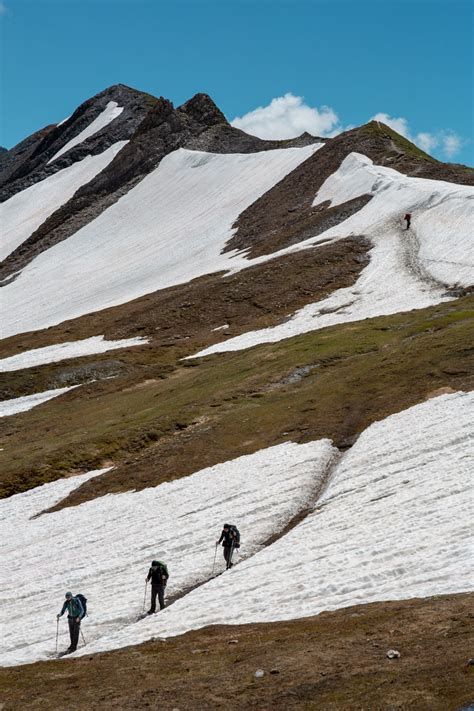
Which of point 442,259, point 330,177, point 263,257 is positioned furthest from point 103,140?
point 442,259

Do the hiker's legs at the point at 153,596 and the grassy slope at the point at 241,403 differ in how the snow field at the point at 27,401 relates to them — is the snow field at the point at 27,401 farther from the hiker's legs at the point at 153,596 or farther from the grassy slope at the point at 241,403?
the hiker's legs at the point at 153,596

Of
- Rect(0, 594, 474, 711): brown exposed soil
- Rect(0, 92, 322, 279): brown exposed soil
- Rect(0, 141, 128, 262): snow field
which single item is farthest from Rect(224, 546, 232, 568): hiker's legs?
Rect(0, 141, 128, 262): snow field

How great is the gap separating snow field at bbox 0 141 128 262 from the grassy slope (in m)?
99.1

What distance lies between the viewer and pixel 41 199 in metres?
184

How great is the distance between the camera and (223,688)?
70.8 ft

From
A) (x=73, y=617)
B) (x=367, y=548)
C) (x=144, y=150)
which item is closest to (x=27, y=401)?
(x=73, y=617)

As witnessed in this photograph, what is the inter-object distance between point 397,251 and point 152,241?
180 feet

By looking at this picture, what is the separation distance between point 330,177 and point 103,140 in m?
85.4

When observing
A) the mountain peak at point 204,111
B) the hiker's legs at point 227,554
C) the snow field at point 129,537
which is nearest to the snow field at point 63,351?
the snow field at point 129,537

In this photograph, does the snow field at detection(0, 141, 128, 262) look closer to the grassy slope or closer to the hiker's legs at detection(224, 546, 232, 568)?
the grassy slope

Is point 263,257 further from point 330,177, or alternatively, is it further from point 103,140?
point 103,140

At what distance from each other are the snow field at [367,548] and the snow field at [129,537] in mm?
1759

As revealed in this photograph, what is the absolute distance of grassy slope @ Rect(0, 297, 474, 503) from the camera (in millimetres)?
51438

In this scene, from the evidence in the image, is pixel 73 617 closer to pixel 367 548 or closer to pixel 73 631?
pixel 73 631
